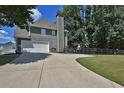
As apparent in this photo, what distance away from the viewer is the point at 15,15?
25.1 m

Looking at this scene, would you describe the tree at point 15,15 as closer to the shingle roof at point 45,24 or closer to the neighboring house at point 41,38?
the neighboring house at point 41,38

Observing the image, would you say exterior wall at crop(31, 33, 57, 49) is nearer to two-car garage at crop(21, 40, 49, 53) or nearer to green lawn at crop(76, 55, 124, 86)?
two-car garage at crop(21, 40, 49, 53)

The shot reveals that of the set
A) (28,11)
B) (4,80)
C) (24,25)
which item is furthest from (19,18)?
(4,80)

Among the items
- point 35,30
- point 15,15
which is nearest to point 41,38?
point 35,30

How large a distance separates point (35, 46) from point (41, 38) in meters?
2.55

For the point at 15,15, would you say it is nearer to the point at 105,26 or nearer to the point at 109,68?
the point at 109,68

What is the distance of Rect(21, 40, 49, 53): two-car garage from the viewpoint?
134 ft

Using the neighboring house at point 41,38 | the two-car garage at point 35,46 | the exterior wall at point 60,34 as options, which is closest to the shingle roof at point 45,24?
the neighboring house at point 41,38

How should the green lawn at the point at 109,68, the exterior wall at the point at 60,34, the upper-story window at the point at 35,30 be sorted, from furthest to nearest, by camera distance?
the upper-story window at the point at 35,30
the exterior wall at the point at 60,34
the green lawn at the point at 109,68

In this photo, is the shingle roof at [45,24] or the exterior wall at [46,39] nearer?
the exterior wall at [46,39]

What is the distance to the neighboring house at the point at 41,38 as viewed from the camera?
41.5 meters

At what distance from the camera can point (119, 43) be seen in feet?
146

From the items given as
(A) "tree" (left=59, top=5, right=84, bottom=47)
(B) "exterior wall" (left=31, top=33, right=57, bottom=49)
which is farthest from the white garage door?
(A) "tree" (left=59, top=5, right=84, bottom=47)
